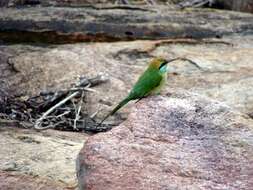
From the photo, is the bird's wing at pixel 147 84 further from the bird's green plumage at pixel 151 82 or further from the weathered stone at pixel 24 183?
the weathered stone at pixel 24 183

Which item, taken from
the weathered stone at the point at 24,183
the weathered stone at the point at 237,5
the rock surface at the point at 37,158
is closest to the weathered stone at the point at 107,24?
the weathered stone at the point at 237,5

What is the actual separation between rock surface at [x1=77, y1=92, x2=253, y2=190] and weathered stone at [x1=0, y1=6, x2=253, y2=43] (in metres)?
3.71

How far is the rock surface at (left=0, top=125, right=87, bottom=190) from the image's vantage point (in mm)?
5461

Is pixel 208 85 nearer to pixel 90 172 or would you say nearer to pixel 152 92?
pixel 152 92

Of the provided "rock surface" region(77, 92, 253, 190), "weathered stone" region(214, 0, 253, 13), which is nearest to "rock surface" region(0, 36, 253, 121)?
"rock surface" region(77, 92, 253, 190)

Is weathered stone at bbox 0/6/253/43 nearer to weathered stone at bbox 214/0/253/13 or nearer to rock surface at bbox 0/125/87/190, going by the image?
weathered stone at bbox 214/0/253/13

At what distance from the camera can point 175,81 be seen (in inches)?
306

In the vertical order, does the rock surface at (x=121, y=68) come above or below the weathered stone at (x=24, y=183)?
above

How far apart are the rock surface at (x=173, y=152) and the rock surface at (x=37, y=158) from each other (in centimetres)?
79

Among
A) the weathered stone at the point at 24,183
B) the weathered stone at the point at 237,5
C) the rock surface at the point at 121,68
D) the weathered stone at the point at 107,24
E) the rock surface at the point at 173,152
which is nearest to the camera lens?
the rock surface at the point at 173,152

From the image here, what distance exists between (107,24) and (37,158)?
3426 millimetres

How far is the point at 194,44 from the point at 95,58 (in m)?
1.26

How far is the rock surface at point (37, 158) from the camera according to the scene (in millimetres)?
5461

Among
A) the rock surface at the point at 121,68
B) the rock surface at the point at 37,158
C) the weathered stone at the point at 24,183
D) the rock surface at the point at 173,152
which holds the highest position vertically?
the rock surface at the point at 173,152
